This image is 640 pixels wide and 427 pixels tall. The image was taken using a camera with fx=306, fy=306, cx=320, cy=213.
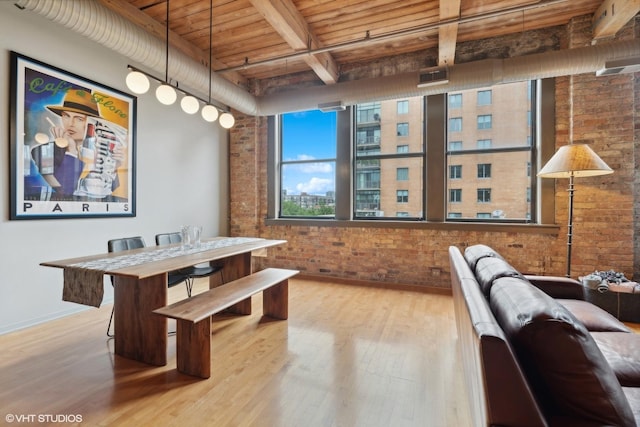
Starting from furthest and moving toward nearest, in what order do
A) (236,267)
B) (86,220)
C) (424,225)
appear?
(424,225)
(236,267)
(86,220)

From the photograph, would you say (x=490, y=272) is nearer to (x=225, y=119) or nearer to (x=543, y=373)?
(x=543, y=373)

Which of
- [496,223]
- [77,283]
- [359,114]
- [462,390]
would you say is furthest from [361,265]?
[77,283]

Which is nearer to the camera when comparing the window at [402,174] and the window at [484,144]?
the window at [484,144]

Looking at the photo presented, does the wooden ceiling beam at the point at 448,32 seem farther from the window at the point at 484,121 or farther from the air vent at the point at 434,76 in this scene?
the window at the point at 484,121

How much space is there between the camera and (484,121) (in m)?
4.23

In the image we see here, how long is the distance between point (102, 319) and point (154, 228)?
132 centimetres

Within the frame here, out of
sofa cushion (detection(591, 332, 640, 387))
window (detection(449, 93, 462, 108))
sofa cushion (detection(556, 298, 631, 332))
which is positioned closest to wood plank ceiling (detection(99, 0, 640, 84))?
window (detection(449, 93, 462, 108))

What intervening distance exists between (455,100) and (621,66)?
169 cm

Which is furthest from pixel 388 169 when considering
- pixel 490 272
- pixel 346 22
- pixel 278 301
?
pixel 490 272

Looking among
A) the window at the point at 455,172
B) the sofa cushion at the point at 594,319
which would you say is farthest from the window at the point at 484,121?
the sofa cushion at the point at 594,319

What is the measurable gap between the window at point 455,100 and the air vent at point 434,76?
760 millimetres

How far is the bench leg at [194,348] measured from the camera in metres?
2.12

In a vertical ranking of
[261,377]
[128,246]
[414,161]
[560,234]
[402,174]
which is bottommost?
[261,377]

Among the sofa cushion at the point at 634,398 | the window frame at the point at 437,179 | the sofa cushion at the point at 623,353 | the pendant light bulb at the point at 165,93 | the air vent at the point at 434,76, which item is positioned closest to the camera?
the sofa cushion at the point at 634,398
